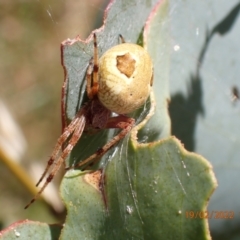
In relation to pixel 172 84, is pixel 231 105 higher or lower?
lower

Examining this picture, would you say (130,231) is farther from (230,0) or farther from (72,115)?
(230,0)

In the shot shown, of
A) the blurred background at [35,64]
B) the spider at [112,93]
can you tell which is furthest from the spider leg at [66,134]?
the blurred background at [35,64]

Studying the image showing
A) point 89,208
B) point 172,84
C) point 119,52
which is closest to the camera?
point 89,208

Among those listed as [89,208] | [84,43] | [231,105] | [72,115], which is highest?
[84,43]

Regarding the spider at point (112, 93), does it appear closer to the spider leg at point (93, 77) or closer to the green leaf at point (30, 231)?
the spider leg at point (93, 77)

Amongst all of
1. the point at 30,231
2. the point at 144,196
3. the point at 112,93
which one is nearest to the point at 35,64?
the point at 112,93

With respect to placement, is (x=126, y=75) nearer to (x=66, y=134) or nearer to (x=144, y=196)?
(x=66, y=134)

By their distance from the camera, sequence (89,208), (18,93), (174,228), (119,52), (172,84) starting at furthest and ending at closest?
(18,93) → (172,84) → (119,52) → (89,208) → (174,228)

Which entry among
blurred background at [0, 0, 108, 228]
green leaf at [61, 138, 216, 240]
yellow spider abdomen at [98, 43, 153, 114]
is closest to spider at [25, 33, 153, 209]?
yellow spider abdomen at [98, 43, 153, 114]

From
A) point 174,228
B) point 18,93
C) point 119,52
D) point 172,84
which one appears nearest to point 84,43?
point 119,52
